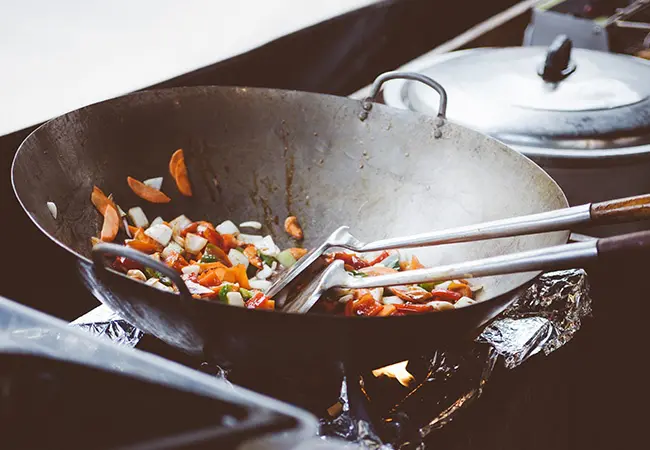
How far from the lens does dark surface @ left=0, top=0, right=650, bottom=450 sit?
146 centimetres

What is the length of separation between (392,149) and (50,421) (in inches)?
47.0

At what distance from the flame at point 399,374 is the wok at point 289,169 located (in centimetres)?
24

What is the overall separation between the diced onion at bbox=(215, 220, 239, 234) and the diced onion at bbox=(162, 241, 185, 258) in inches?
6.2

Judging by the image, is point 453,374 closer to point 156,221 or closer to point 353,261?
point 353,261

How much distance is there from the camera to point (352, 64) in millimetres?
2732

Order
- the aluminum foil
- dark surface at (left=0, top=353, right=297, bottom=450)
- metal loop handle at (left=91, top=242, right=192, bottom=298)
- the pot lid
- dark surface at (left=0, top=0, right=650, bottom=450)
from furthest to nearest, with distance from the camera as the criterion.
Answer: the pot lid
dark surface at (left=0, top=0, right=650, bottom=450)
the aluminum foil
metal loop handle at (left=91, top=242, right=192, bottom=298)
dark surface at (left=0, top=353, right=297, bottom=450)

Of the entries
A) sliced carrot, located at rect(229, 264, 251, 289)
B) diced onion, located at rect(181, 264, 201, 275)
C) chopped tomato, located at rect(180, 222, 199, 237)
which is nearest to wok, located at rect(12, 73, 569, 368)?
chopped tomato, located at rect(180, 222, 199, 237)

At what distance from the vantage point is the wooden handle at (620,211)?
1.14 m

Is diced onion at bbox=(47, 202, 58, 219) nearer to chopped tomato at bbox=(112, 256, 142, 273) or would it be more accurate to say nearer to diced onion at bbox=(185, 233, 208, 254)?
chopped tomato at bbox=(112, 256, 142, 273)

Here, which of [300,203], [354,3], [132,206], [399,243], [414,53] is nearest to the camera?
[399,243]

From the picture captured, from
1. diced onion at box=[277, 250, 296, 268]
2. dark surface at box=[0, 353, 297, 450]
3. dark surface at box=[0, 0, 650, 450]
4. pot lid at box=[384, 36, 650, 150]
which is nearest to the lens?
dark surface at box=[0, 353, 297, 450]

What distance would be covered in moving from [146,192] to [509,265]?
965 millimetres

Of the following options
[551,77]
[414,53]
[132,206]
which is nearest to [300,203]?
[132,206]

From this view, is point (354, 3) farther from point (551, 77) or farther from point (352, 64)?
point (551, 77)
